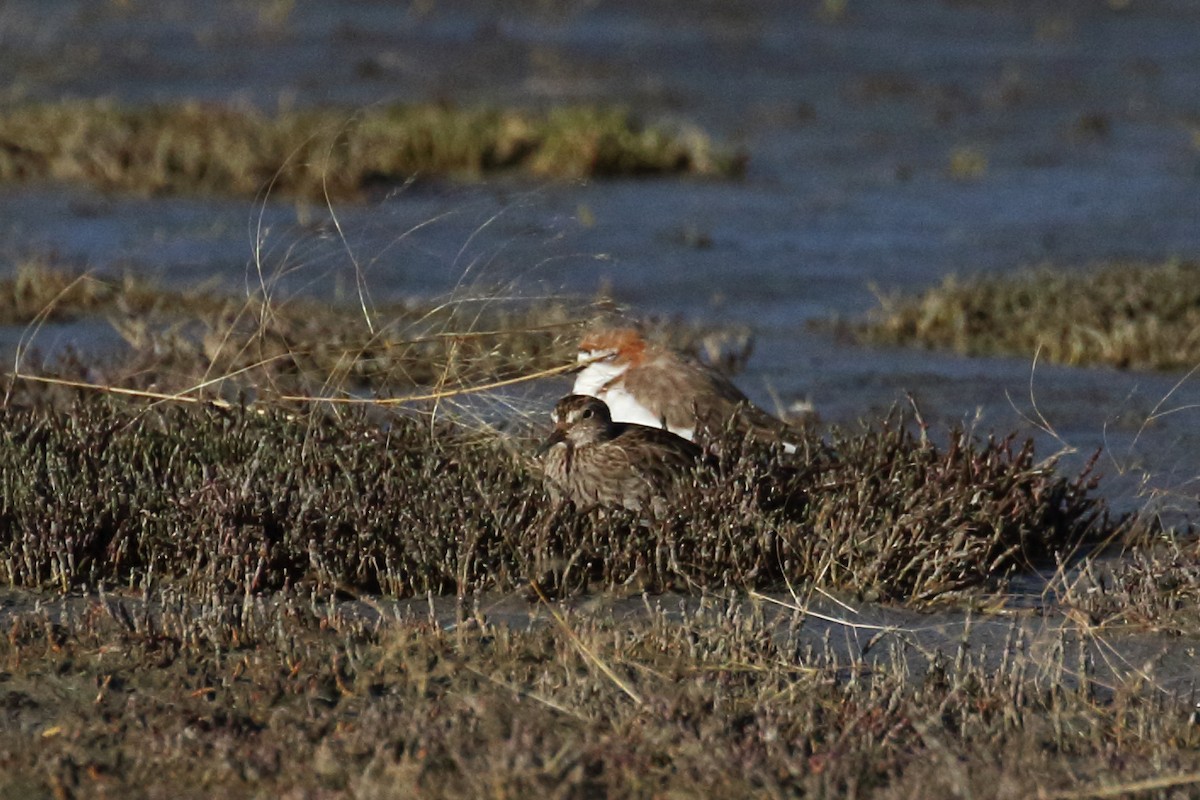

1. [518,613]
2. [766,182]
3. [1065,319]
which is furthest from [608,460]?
[766,182]

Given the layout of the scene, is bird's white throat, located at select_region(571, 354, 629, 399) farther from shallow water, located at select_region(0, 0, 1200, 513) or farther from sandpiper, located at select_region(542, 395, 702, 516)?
sandpiper, located at select_region(542, 395, 702, 516)

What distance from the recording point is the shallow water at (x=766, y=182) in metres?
9.34

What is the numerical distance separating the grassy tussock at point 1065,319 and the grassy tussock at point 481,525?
11.1 feet

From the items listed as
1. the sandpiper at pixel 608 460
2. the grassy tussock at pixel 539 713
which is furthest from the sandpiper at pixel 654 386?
the grassy tussock at pixel 539 713

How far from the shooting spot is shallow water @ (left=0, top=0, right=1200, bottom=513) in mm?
9344

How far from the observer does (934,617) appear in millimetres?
5812

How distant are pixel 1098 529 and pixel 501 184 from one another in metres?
8.72

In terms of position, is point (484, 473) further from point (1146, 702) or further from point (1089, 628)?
point (1146, 702)

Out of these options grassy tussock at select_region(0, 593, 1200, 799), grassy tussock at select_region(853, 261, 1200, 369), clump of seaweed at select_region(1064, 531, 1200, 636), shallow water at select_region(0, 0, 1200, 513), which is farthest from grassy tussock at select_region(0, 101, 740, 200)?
grassy tussock at select_region(0, 593, 1200, 799)

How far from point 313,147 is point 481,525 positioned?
30.7 ft

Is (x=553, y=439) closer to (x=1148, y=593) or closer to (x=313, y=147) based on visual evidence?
(x=1148, y=593)

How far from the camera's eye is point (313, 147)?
14.9m

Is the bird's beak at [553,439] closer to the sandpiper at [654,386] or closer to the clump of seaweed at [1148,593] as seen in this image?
the sandpiper at [654,386]

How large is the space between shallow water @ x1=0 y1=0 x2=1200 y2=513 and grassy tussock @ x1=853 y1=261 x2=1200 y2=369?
226 millimetres
